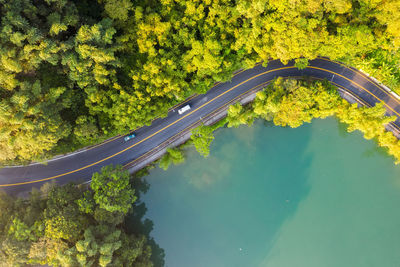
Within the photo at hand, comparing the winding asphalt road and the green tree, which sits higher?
the winding asphalt road

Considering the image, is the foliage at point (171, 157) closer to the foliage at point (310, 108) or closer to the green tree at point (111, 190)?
the green tree at point (111, 190)

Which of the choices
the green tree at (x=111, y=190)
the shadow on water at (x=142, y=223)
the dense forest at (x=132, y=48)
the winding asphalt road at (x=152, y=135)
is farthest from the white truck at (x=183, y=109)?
the shadow on water at (x=142, y=223)

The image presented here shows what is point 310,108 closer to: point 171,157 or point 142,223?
point 171,157

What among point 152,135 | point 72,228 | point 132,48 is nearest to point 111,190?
point 72,228

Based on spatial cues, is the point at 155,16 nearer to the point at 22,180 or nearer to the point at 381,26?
the point at 381,26

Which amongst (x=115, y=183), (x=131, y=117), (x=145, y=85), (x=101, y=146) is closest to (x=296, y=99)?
(x=145, y=85)

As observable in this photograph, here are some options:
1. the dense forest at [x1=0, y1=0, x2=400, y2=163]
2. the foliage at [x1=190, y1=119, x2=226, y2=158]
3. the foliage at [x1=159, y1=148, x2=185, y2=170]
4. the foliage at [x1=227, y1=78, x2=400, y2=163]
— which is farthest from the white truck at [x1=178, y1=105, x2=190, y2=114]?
the foliage at [x1=227, y1=78, x2=400, y2=163]

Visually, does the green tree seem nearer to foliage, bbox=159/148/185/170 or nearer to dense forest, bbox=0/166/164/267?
dense forest, bbox=0/166/164/267
